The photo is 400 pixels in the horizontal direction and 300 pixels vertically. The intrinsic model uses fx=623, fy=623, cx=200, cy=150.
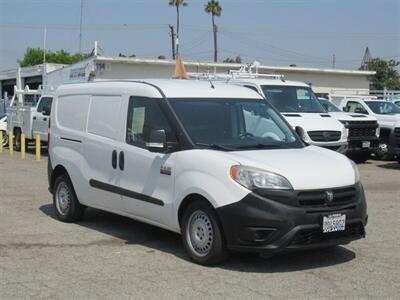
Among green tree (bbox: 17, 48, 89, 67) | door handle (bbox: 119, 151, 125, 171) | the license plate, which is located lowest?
the license plate

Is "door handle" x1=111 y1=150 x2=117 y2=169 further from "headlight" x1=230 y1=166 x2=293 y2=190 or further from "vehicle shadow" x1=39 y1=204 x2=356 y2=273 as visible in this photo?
"headlight" x1=230 y1=166 x2=293 y2=190

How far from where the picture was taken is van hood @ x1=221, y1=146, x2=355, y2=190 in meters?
6.06

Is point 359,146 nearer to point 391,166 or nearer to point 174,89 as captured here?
point 391,166

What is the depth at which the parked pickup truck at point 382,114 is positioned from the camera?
704 inches

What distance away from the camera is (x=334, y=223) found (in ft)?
20.2

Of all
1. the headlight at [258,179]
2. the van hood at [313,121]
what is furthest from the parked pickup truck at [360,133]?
the headlight at [258,179]

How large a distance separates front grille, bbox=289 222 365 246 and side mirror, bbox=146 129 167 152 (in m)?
1.78

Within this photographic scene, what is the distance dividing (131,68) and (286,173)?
28625 mm

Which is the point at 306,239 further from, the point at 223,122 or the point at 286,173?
the point at 223,122

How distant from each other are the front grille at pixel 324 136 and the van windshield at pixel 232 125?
24.0 feet

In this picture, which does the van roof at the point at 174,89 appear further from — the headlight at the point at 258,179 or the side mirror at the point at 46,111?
the side mirror at the point at 46,111

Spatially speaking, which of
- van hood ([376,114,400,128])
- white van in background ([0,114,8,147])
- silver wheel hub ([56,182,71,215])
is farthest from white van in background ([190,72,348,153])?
white van in background ([0,114,8,147])

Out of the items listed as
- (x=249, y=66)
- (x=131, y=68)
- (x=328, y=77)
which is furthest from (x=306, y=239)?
(x=328, y=77)

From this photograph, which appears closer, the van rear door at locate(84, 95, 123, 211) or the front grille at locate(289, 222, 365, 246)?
the front grille at locate(289, 222, 365, 246)
